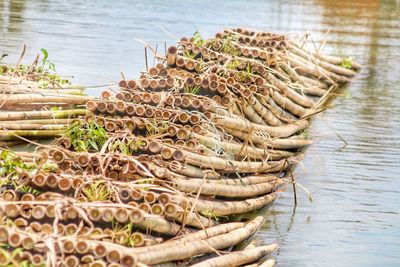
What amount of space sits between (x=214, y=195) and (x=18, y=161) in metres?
2.11

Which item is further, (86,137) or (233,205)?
(233,205)

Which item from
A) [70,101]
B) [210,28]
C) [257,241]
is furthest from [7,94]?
[210,28]

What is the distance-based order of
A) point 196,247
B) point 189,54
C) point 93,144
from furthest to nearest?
point 189,54, point 93,144, point 196,247

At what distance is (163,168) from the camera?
959 centimetres

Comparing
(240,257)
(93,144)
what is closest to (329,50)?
(93,144)

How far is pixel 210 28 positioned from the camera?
29.4 metres

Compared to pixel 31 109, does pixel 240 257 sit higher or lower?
higher

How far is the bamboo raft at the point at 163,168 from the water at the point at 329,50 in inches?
22.3

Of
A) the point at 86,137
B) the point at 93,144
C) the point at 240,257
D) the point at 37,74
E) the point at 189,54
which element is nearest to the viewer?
the point at 240,257

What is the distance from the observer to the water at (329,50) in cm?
1119

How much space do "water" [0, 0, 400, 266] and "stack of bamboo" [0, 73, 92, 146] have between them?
3.32 meters

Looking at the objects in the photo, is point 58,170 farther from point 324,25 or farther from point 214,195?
point 324,25

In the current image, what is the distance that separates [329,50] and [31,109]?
13.0 meters

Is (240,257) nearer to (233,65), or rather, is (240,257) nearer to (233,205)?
(233,205)
